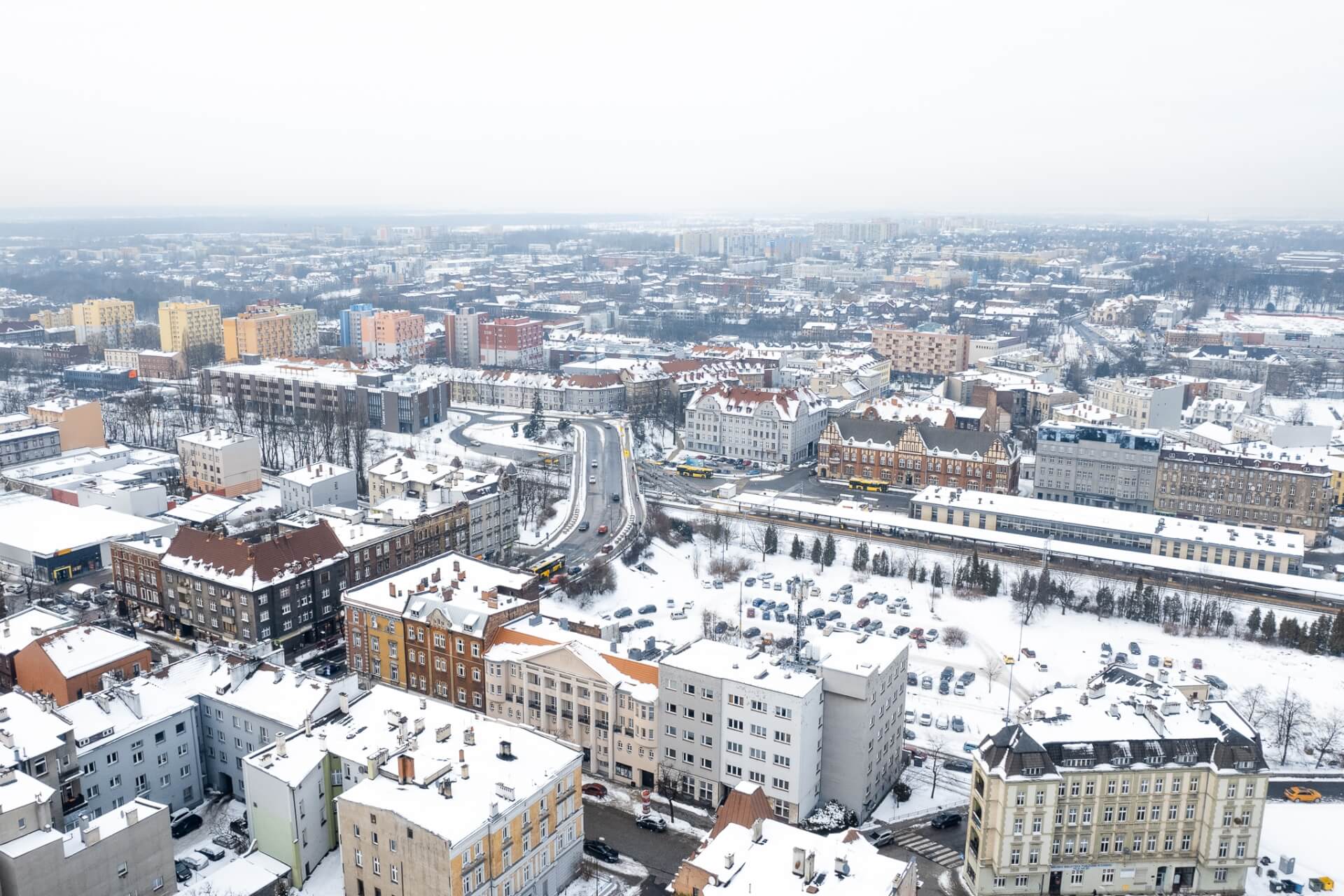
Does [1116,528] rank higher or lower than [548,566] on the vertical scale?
higher

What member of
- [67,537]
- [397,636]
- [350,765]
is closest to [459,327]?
[67,537]

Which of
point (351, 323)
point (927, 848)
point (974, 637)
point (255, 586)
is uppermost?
point (351, 323)

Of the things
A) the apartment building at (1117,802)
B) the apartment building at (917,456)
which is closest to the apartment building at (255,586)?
the apartment building at (1117,802)

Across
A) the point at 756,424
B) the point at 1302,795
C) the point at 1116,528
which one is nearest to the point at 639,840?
the point at 1302,795

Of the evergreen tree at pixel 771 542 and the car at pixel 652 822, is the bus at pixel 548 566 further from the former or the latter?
the car at pixel 652 822

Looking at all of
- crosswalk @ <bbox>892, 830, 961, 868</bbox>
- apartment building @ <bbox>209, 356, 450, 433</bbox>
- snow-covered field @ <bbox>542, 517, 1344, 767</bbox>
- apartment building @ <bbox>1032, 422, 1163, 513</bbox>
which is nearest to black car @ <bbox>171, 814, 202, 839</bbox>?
snow-covered field @ <bbox>542, 517, 1344, 767</bbox>

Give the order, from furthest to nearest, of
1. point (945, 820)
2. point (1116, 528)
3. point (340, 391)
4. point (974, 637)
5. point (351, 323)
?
1. point (351, 323)
2. point (340, 391)
3. point (1116, 528)
4. point (974, 637)
5. point (945, 820)

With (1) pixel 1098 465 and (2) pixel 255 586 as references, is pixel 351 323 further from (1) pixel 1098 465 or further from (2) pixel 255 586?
(1) pixel 1098 465
